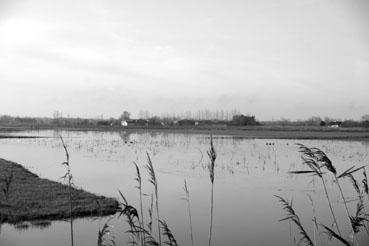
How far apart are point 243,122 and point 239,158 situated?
4377 inches

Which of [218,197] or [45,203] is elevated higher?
[45,203]

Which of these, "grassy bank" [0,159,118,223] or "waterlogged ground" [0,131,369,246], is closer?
"waterlogged ground" [0,131,369,246]

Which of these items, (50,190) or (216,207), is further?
(50,190)

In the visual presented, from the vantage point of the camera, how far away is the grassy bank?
514 inches

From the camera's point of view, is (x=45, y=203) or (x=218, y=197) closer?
(x=45, y=203)

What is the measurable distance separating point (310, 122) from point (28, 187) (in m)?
177

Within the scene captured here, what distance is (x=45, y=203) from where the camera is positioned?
47.7ft

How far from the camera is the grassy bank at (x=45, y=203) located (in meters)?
13.0

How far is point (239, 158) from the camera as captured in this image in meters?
31.5

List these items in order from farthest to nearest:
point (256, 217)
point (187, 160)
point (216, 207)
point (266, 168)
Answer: point (187, 160)
point (266, 168)
point (216, 207)
point (256, 217)

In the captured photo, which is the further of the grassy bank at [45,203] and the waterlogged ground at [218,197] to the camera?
the grassy bank at [45,203]

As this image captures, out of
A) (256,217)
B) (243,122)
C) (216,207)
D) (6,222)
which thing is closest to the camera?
(6,222)

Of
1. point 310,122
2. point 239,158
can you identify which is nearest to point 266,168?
point 239,158

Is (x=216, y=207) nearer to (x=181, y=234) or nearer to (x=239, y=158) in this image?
(x=181, y=234)
